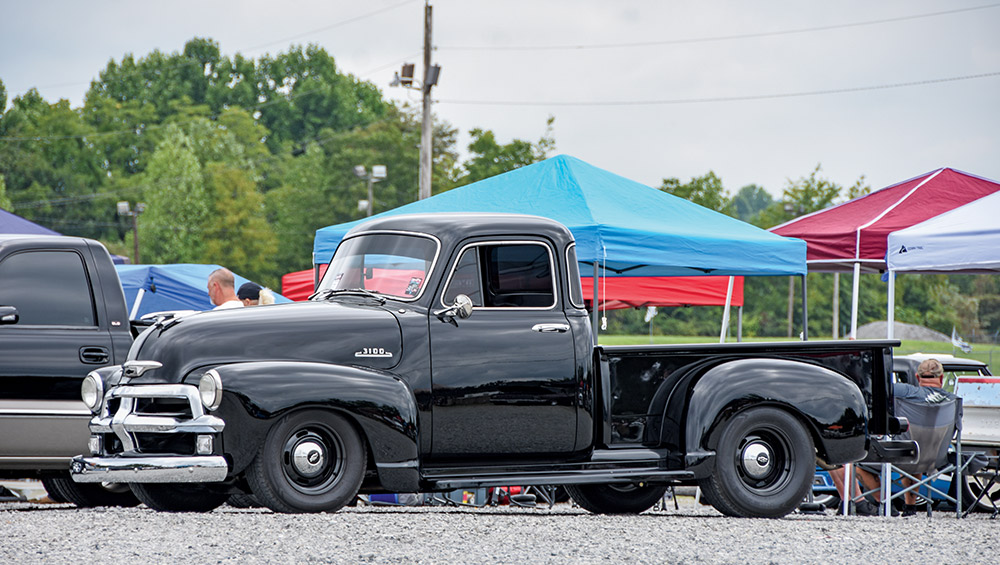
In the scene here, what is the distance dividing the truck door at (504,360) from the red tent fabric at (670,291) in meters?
10.1

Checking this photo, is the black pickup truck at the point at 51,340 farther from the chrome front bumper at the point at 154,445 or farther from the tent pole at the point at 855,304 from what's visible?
the tent pole at the point at 855,304

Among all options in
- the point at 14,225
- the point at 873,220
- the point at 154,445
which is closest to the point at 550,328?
the point at 154,445

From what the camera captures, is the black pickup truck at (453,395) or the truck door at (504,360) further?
the truck door at (504,360)

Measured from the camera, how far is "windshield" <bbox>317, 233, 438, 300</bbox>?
7.70 meters

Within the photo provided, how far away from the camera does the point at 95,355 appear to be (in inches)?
316

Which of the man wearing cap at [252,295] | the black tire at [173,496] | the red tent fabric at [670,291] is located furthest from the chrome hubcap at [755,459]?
the red tent fabric at [670,291]

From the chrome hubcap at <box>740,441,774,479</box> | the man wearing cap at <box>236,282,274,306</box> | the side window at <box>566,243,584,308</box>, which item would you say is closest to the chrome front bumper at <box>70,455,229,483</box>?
the side window at <box>566,243,584,308</box>

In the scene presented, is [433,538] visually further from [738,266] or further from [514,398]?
[738,266]

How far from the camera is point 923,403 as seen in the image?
1052 cm

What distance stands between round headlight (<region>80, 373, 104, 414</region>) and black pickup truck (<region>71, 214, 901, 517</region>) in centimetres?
1

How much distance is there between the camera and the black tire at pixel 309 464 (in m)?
6.82

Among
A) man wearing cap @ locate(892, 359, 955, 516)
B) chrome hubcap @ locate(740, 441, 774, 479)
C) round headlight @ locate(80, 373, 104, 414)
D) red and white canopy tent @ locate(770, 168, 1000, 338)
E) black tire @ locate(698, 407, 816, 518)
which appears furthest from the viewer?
red and white canopy tent @ locate(770, 168, 1000, 338)

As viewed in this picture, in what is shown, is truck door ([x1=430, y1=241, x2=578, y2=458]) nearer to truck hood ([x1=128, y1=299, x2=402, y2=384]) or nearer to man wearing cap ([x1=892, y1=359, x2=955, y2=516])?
truck hood ([x1=128, y1=299, x2=402, y2=384])

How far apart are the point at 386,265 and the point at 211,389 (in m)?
1.65
